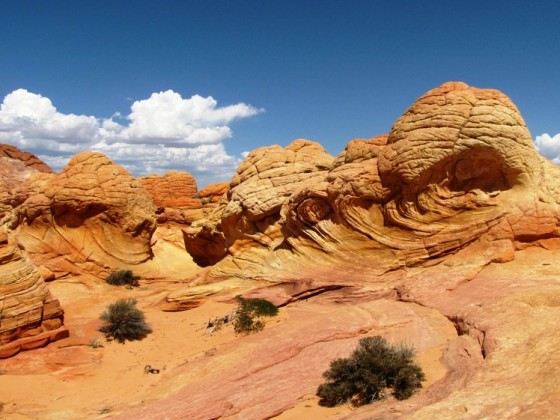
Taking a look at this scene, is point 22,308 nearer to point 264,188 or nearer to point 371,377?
point 371,377

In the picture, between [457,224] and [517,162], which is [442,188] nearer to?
[457,224]

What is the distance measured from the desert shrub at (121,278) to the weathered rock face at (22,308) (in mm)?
8444

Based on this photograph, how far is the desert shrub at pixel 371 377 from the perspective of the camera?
8.40 meters

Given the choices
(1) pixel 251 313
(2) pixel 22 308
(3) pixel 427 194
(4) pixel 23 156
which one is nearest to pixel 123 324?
(2) pixel 22 308

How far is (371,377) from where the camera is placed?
859 centimetres

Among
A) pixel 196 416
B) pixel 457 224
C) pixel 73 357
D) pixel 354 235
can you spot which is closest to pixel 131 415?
pixel 196 416

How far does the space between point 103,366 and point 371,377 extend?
8.44 meters

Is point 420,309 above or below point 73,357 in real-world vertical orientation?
above

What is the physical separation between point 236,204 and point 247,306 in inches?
314

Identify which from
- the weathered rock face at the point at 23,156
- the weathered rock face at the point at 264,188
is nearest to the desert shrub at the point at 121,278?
the weathered rock face at the point at 264,188

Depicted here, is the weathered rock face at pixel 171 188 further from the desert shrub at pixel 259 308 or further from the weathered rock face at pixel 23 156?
the desert shrub at pixel 259 308

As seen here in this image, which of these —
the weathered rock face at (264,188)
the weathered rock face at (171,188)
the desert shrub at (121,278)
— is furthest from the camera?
the weathered rock face at (171,188)

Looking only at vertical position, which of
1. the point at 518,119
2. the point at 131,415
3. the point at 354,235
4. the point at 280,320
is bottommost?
the point at 131,415

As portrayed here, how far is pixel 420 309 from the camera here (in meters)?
12.8
